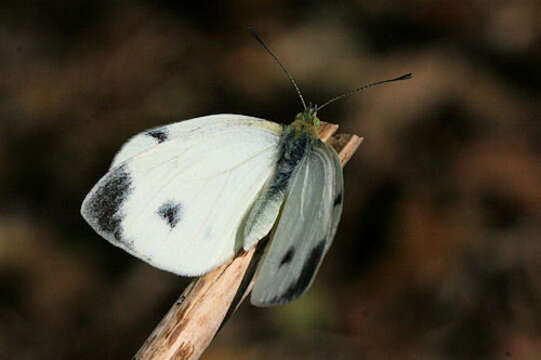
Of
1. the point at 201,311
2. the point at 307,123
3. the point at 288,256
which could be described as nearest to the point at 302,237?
the point at 288,256

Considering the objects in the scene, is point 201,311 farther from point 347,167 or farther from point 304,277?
point 347,167

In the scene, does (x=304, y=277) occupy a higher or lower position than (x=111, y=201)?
lower

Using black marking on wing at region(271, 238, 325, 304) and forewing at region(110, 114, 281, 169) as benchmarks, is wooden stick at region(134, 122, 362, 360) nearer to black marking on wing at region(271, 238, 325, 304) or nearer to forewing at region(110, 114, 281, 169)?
black marking on wing at region(271, 238, 325, 304)

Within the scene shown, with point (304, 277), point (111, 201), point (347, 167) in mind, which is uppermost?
point (111, 201)

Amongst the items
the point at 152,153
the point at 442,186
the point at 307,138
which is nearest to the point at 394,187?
the point at 442,186

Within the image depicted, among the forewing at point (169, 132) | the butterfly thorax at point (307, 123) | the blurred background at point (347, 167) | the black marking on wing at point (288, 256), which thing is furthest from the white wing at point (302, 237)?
the blurred background at point (347, 167)

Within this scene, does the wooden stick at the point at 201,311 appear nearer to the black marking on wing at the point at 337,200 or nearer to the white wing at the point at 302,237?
the white wing at the point at 302,237
